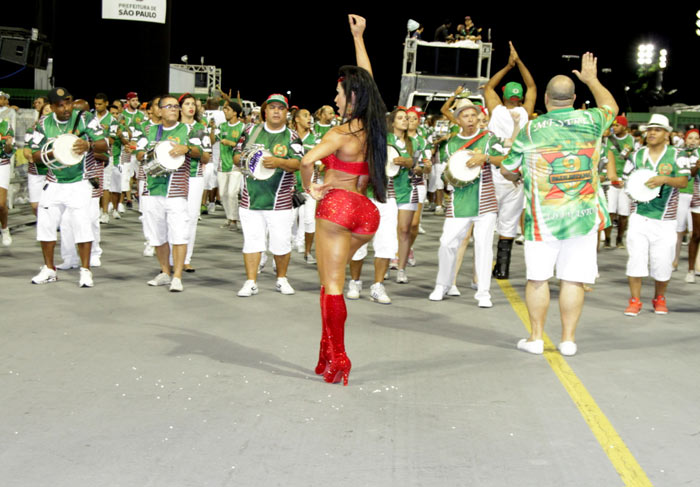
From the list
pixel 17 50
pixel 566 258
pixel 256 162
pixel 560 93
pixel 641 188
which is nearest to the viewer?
pixel 560 93

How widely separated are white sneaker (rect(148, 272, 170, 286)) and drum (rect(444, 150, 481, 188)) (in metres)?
3.31

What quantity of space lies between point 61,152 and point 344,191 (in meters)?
4.34

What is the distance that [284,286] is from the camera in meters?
9.62

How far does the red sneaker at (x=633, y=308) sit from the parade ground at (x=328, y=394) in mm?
150

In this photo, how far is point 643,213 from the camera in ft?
29.7

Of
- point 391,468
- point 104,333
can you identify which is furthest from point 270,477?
point 104,333

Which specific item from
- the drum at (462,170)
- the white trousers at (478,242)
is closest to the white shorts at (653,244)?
the white trousers at (478,242)

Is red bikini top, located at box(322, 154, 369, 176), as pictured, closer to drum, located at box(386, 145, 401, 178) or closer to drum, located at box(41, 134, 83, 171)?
drum, located at box(386, 145, 401, 178)

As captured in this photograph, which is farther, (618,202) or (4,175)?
(618,202)

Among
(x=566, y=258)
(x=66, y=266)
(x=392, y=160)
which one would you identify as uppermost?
(x=392, y=160)

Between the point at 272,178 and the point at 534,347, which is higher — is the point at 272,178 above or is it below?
above

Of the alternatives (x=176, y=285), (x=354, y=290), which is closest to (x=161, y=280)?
(x=176, y=285)

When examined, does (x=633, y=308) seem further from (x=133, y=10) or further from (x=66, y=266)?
(x=133, y=10)

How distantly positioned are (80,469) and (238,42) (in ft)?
152
